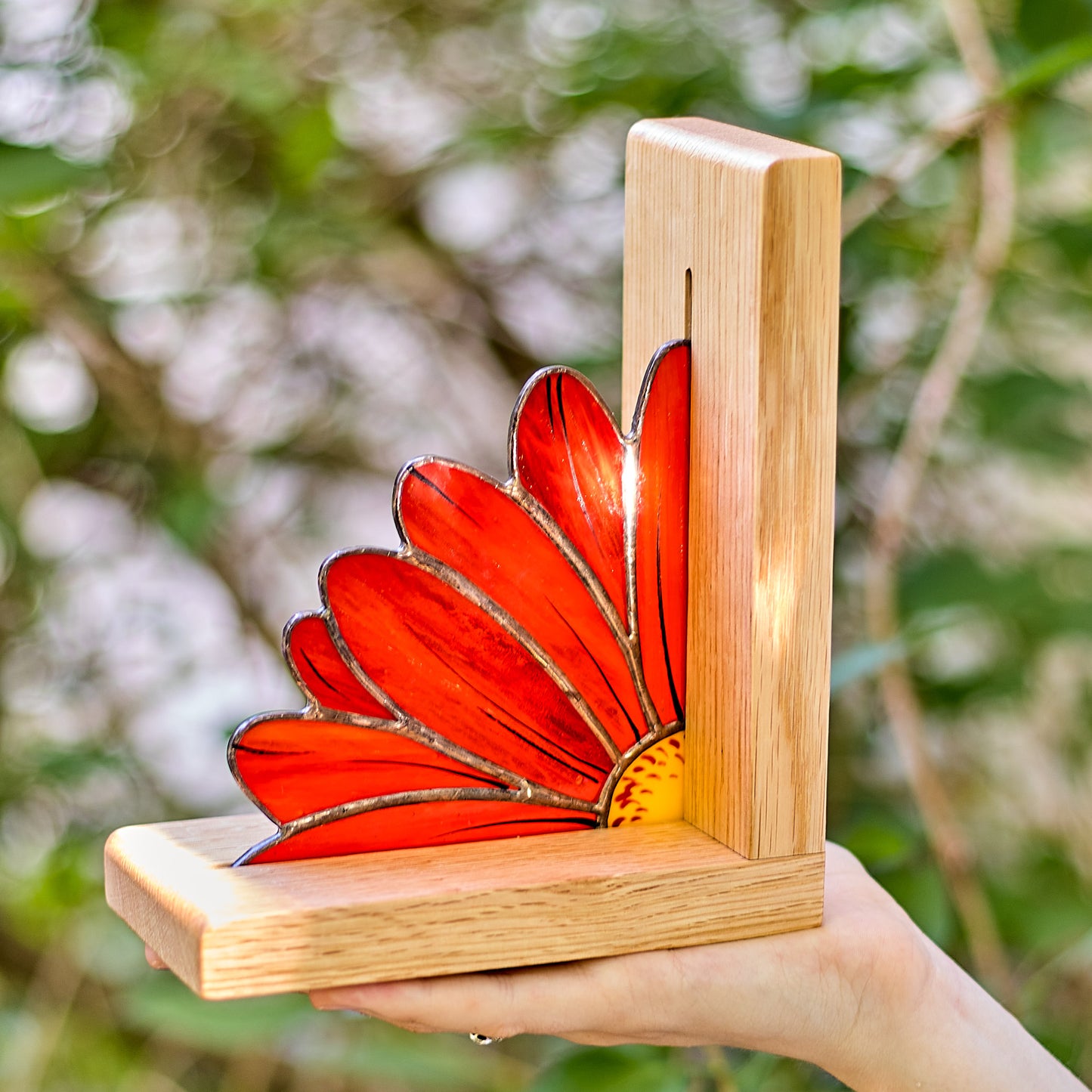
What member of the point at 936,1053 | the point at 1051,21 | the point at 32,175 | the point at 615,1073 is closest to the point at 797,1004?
the point at 936,1053

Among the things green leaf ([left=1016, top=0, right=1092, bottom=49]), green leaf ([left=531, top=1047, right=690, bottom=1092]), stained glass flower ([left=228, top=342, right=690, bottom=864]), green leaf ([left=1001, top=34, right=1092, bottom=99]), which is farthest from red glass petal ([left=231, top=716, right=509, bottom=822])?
green leaf ([left=1016, top=0, right=1092, bottom=49])

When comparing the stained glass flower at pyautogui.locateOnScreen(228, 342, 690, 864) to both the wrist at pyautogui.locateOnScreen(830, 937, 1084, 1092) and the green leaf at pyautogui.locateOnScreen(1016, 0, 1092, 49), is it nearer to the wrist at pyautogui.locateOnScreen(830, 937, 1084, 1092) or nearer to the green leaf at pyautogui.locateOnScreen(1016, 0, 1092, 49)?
the wrist at pyautogui.locateOnScreen(830, 937, 1084, 1092)

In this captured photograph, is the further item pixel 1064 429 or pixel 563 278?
pixel 563 278

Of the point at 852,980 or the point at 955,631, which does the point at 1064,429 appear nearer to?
the point at 955,631

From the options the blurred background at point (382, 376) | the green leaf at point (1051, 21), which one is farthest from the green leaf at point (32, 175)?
the green leaf at point (1051, 21)

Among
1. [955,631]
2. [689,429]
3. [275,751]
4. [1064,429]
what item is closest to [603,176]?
[1064,429]

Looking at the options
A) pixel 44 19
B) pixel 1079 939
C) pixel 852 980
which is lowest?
pixel 1079 939
